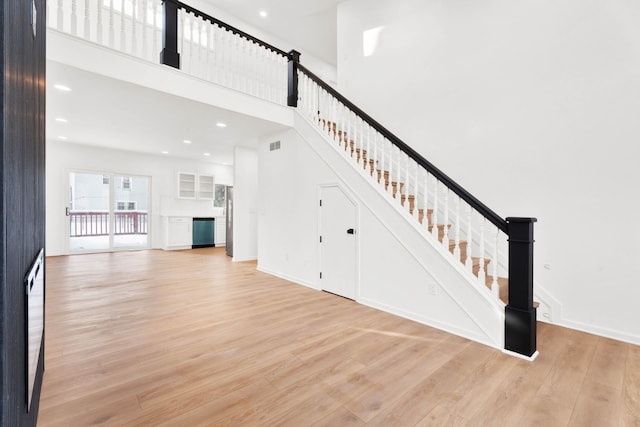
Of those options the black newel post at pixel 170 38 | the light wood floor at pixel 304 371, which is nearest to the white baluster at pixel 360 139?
the light wood floor at pixel 304 371

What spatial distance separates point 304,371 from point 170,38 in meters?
4.19

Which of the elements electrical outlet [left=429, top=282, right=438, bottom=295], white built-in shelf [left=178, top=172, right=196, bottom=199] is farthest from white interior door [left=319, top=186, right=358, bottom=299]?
white built-in shelf [left=178, top=172, right=196, bottom=199]

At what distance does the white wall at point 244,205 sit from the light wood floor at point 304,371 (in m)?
3.22

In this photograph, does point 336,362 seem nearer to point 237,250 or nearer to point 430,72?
point 430,72

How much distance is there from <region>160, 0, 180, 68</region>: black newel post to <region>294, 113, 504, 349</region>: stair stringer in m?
2.48

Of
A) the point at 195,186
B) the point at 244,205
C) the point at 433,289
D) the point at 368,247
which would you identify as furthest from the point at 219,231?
the point at 433,289

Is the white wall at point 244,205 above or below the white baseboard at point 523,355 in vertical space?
above

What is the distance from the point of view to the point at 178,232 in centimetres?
857

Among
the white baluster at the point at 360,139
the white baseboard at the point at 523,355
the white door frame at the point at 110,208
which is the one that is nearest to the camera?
the white baseboard at the point at 523,355

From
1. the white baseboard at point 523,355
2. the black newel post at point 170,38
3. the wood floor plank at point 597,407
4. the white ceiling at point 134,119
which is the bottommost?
the wood floor plank at point 597,407

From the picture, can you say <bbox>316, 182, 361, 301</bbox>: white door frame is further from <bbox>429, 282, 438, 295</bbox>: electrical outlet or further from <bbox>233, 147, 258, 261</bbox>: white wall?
<bbox>233, 147, 258, 261</bbox>: white wall

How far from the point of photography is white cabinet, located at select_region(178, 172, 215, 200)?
352 inches

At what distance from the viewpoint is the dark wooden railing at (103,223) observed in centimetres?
751

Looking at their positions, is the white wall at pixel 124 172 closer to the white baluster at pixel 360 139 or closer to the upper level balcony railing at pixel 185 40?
the upper level balcony railing at pixel 185 40
